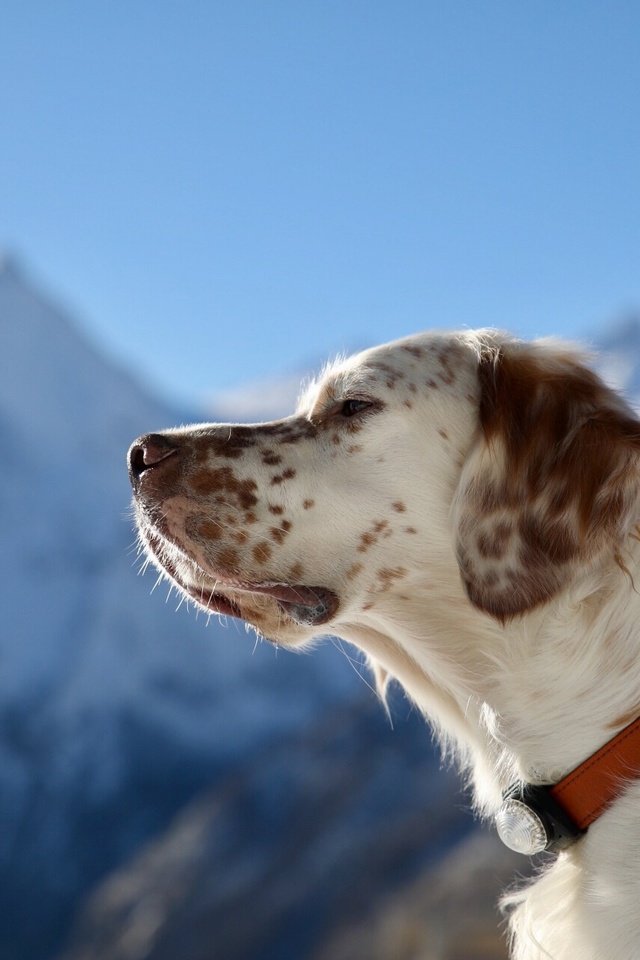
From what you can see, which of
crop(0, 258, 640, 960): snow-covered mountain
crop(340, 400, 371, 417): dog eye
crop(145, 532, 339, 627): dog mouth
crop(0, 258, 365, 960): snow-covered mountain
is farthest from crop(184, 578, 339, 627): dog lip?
crop(0, 258, 365, 960): snow-covered mountain

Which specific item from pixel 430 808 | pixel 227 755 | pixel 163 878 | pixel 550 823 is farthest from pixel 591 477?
pixel 227 755

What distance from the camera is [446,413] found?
7.47 feet

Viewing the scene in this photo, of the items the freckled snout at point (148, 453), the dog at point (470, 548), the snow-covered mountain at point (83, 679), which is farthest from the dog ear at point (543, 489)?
the snow-covered mountain at point (83, 679)

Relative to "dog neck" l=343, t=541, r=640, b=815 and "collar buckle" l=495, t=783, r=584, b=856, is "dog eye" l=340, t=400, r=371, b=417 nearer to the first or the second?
"dog neck" l=343, t=541, r=640, b=815

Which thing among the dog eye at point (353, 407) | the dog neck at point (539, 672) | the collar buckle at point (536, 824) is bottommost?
the collar buckle at point (536, 824)

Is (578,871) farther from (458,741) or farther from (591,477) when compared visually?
(591,477)

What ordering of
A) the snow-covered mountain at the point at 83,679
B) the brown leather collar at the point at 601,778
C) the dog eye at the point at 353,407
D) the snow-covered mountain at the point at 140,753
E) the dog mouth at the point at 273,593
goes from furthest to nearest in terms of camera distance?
1. the snow-covered mountain at the point at 83,679
2. the snow-covered mountain at the point at 140,753
3. the dog eye at the point at 353,407
4. the dog mouth at the point at 273,593
5. the brown leather collar at the point at 601,778

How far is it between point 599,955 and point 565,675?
0.53 meters

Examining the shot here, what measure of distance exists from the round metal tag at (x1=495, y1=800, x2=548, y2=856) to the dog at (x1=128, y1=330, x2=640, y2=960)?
0.02 m

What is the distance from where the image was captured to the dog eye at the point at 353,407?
228 centimetres

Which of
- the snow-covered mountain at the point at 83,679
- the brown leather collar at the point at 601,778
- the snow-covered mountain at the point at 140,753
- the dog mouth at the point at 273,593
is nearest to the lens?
the brown leather collar at the point at 601,778

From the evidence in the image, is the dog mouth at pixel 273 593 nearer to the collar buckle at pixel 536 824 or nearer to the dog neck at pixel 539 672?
the dog neck at pixel 539 672

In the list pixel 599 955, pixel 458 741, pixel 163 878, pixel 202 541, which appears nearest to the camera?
pixel 599 955

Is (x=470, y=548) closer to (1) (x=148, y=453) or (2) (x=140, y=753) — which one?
(1) (x=148, y=453)
